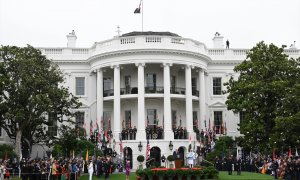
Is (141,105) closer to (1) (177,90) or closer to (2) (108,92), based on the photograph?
(1) (177,90)

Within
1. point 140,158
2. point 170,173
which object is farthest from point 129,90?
point 170,173

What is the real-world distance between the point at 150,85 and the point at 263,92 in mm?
11378

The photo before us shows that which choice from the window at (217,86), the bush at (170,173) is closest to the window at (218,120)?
the window at (217,86)

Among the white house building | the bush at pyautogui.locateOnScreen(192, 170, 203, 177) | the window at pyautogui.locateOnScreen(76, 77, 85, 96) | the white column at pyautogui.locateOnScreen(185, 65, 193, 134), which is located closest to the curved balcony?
the white house building

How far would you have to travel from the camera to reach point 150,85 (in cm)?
4356

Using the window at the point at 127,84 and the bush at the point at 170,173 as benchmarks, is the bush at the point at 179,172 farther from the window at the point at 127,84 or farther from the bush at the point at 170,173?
the window at the point at 127,84

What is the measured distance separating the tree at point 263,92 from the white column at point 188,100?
5.12m

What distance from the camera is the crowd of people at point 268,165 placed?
84.1 feet

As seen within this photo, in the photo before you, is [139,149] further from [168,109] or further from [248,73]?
[248,73]

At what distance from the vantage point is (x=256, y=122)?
1410 inches

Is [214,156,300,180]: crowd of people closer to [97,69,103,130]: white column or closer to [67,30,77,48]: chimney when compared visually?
[97,69,103,130]: white column

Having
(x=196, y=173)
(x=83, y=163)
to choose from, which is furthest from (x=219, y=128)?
(x=196, y=173)

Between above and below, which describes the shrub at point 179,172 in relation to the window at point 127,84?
below

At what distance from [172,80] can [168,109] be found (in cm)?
507
